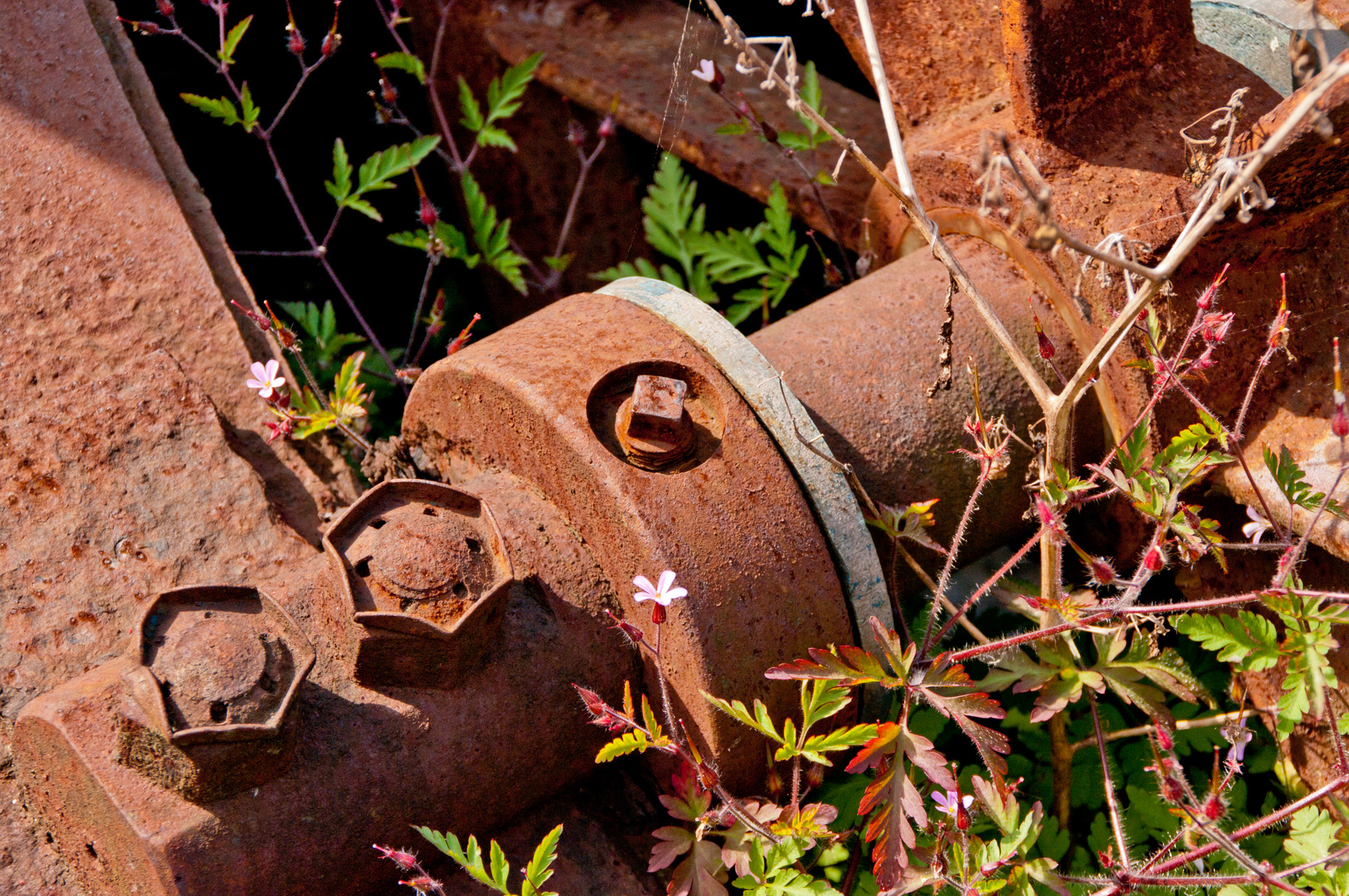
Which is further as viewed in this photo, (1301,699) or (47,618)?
(47,618)

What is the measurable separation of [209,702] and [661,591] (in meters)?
0.60

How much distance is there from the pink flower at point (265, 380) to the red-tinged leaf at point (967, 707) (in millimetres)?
1249

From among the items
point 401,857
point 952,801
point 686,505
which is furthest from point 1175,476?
point 401,857

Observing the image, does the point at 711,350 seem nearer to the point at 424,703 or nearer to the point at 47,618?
the point at 424,703

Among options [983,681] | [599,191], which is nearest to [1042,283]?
[983,681]

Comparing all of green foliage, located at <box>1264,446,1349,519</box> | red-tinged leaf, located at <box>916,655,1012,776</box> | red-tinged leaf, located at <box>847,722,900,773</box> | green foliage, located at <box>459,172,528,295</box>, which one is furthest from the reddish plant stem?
green foliage, located at <box>459,172,528,295</box>

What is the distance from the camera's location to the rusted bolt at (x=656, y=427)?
1.59 metres

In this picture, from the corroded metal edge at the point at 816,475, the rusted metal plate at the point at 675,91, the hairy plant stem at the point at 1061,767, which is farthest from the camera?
the rusted metal plate at the point at 675,91

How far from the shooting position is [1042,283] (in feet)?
6.60

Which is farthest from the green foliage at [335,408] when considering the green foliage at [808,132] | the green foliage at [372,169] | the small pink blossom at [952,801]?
the small pink blossom at [952,801]

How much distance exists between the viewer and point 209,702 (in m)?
1.38

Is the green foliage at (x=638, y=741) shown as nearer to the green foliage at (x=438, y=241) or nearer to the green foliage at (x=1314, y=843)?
the green foliage at (x=1314, y=843)

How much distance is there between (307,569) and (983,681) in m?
1.06

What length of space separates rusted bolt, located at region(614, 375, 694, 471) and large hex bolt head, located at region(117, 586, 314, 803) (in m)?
0.54
